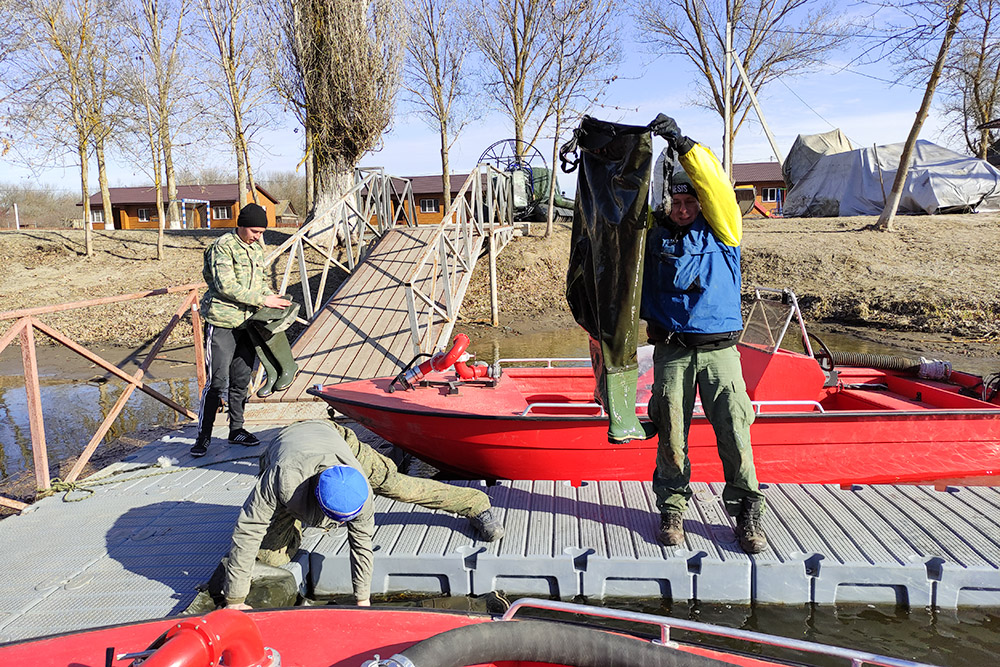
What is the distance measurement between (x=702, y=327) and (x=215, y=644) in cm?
273

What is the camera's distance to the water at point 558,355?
3473 mm

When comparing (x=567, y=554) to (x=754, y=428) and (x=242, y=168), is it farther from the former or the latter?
(x=242, y=168)

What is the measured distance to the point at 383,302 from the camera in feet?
33.2

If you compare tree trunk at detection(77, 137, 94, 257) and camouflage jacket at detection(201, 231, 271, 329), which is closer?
camouflage jacket at detection(201, 231, 271, 329)

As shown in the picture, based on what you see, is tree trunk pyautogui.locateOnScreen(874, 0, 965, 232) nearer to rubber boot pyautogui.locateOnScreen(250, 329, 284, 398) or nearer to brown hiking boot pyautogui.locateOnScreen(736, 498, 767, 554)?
brown hiking boot pyautogui.locateOnScreen(736, 498, 767, 554)

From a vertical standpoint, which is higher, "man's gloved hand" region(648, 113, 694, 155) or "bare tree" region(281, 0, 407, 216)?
"bare tree" region(281, 0, 407, 216)

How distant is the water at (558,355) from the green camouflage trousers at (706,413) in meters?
0.63

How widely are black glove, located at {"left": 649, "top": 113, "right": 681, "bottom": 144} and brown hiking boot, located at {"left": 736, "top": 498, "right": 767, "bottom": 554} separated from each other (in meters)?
2.12

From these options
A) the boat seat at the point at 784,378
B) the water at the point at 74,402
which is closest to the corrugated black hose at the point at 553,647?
the boat seat at the point at 784,378

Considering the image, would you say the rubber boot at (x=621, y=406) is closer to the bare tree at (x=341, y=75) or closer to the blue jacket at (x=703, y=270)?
the blue jacket at (x=703, y=270)

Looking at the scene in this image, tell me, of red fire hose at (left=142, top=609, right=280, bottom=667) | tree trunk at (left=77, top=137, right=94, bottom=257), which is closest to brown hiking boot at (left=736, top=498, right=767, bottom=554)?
A: red fire hose at (left=142, top=609, right=280, bottom=667)

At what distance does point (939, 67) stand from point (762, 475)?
49.3 feet

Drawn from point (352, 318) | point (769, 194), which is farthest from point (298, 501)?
point (769, 194)

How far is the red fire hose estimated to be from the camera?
188 cm
